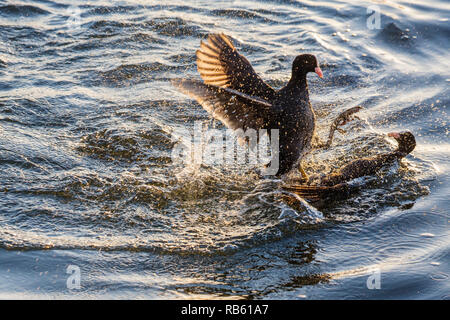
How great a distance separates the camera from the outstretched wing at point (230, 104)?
398cm

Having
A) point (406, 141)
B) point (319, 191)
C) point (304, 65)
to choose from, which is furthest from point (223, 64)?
point (406, 141)

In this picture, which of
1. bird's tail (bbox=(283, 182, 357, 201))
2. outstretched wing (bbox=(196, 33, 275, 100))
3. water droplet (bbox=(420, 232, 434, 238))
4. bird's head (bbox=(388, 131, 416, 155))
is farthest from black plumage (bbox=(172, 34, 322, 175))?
water droplet (bbox=(420, 232, 434, 238))

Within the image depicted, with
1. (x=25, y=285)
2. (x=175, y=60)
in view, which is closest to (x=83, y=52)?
(x=175, y=60)

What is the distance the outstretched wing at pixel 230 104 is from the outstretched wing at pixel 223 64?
30 cm

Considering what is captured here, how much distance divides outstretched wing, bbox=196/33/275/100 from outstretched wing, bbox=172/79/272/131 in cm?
30

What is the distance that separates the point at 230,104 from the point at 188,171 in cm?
77

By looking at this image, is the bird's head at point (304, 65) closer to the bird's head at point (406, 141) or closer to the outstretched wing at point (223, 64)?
the outstretched wing at point (223, 64)

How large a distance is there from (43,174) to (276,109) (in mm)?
1950

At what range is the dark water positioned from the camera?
10.6 feet

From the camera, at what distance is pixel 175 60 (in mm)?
7027

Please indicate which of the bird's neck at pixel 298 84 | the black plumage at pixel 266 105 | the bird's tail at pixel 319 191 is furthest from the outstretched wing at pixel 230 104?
the bird's tail at pixel 319 191

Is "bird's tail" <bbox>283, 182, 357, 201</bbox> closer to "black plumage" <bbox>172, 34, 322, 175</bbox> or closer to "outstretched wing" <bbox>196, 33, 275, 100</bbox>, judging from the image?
"black plumage" <bbox>172, 34, 322, 175</bbox>

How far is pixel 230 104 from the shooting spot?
4.26 m

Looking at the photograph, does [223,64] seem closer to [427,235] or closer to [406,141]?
[406,141]
